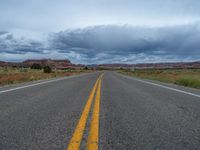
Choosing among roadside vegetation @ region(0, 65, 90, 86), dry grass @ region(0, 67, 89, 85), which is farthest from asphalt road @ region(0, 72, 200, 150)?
dry grass @ region(0, 67, 89, 85)

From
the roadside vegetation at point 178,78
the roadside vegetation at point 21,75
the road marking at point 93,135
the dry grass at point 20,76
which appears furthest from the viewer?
the roadside vegetation at point 21,75

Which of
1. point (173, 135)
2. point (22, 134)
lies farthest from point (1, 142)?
point (173, 135)

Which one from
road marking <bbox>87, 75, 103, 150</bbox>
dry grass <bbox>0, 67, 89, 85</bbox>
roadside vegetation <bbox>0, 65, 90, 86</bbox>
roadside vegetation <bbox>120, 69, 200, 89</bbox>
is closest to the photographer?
road marking <bbox>87, 75, 103, 150</bbox>

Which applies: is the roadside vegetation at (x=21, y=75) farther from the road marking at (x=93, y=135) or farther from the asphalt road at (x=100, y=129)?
the road marking at (x=93, y=135)

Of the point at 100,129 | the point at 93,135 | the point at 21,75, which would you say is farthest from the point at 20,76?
the point at 93,135

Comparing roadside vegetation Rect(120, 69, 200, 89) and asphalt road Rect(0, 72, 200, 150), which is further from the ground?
asphalt road Rect(0, 72, 200, 150)

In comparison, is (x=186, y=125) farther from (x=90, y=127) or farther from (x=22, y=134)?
(x=22, y=134)

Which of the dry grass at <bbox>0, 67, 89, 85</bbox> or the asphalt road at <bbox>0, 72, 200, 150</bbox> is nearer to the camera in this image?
the asphalt road at <bbox>0, 72, 200, 150</bbox>

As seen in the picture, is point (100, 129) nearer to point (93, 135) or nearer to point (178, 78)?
point (93, 135)

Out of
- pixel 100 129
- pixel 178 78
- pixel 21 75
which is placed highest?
pixel 100 129

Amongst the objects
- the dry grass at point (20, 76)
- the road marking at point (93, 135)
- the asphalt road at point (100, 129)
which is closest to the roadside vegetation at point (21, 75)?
the dry grass at point (20, 76)

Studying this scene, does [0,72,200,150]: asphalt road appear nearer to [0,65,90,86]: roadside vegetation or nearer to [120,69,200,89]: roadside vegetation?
[120,69,200,89]: roadside vegetation

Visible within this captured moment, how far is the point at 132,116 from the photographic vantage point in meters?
5.21

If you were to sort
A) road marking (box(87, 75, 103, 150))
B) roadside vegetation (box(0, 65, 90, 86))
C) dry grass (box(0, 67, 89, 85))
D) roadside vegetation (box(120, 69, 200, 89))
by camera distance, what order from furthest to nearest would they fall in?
roadside vegetation (box(0, 65, 90, 86)) → dry grass (box(0, 67, 89, 85)) → roadside vegetation (box(120, 69, 200, 89)) → road marking (box(87, 75, 103, 150))
